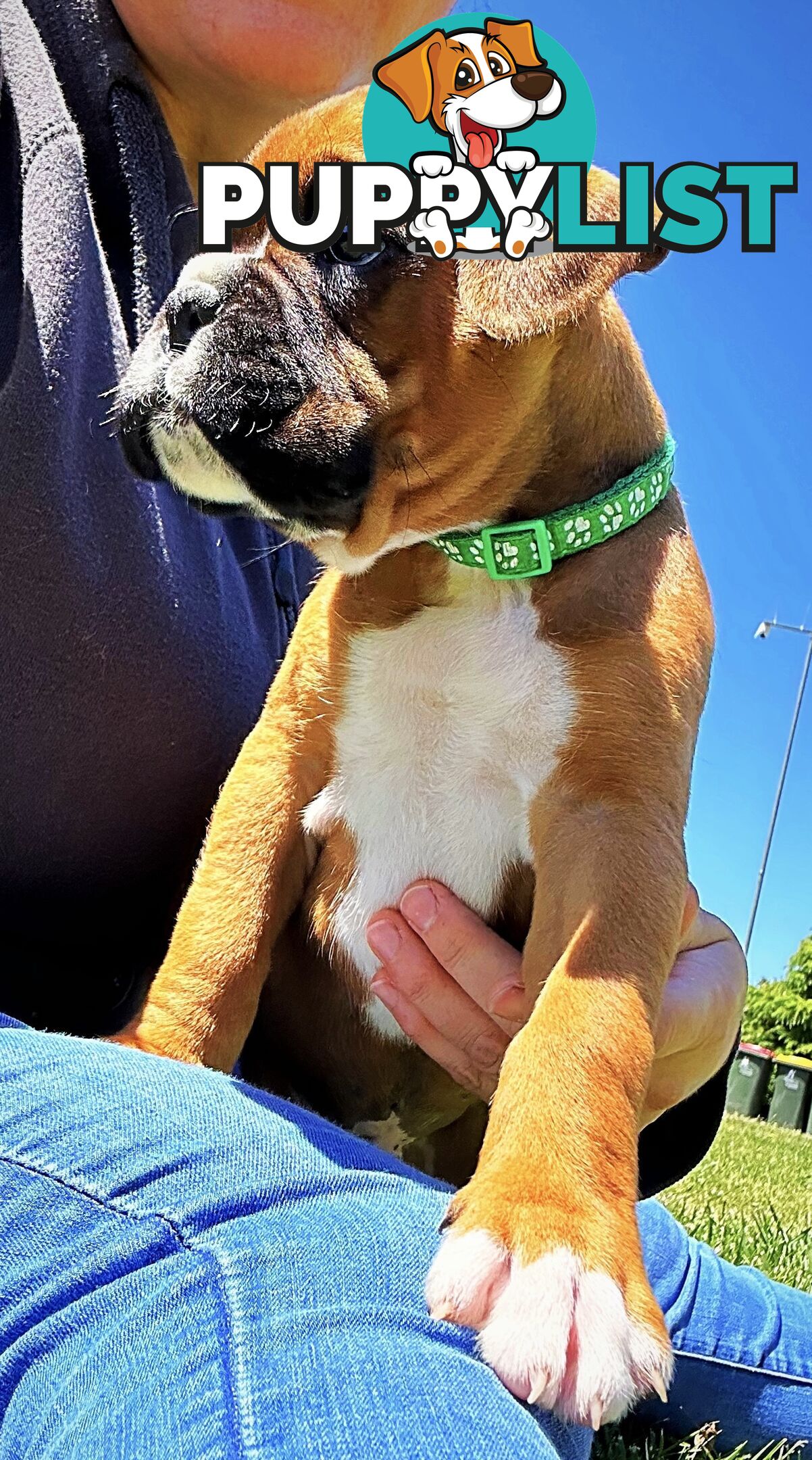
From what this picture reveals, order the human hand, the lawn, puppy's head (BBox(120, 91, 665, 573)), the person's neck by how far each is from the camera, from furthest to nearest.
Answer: the person's neck < the lawn < the human hand < puppy's head (BBox(120, 91, 665, 573))

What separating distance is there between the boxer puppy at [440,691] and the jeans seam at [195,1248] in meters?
0.33

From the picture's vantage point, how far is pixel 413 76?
1899mm

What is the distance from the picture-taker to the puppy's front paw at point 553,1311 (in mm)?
1270

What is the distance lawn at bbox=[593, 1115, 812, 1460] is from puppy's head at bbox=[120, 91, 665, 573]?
1.83 metres

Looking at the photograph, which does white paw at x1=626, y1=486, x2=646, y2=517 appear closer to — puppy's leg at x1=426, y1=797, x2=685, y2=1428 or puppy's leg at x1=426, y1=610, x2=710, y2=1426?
puppy's leg at x1=426, y1=610, x2=710, y2=1426

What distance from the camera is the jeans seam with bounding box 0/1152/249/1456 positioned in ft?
3.44

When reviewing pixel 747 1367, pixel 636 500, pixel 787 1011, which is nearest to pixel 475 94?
pixel 636 500

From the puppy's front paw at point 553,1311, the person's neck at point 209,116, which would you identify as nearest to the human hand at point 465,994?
the puppy's front paw at point 553,1311

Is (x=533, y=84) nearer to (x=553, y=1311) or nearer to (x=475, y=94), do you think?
(x=475, y=94)

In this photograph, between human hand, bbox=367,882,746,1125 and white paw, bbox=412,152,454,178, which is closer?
white paw, bbox=412,152,454,178

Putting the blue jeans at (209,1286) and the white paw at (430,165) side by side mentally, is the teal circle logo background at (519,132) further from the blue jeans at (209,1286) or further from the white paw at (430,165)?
the blue jeans at (209,1286)

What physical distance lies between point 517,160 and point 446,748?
994 mm

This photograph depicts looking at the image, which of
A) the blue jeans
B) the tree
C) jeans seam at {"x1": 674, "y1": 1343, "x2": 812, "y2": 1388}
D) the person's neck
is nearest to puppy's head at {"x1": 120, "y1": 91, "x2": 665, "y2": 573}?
the person's neck

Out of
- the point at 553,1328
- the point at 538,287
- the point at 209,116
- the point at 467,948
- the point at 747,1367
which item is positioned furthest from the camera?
the point at 209,116
